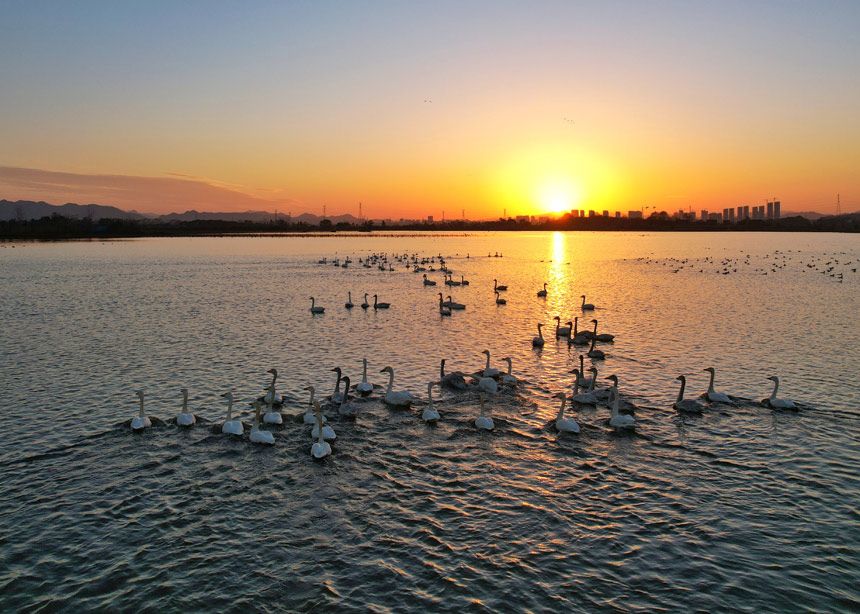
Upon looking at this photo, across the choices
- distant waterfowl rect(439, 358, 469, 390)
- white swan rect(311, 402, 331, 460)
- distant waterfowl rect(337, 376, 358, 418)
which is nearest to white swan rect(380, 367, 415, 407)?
distant waterfowl rect(337, 376, 358, 418)

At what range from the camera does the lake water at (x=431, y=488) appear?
11.0 meters

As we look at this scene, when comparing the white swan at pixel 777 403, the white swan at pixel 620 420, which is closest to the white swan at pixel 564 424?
the white swan at pixel 620 420

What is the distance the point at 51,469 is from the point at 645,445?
640 inches

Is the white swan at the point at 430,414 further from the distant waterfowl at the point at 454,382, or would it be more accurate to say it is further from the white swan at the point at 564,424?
Result: the white swan at the point at 564,424

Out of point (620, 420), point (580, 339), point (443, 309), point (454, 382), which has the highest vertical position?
point (443, 309)

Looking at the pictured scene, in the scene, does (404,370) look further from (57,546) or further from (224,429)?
(57,546)

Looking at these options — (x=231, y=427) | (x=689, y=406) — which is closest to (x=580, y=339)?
(x=689, y=406)

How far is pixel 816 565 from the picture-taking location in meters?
11.5

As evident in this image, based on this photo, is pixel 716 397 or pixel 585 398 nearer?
pixel 585 398

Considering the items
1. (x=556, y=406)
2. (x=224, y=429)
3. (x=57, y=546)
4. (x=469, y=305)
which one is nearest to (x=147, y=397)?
(x=224, y=429)

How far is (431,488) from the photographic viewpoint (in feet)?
48.0

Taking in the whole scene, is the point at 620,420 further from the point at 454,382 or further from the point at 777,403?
the point at 454,382

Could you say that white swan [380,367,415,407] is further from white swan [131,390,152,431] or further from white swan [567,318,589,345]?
white swan [567,318,589,345]

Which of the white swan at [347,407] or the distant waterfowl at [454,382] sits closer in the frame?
the white swan at [347,407]
